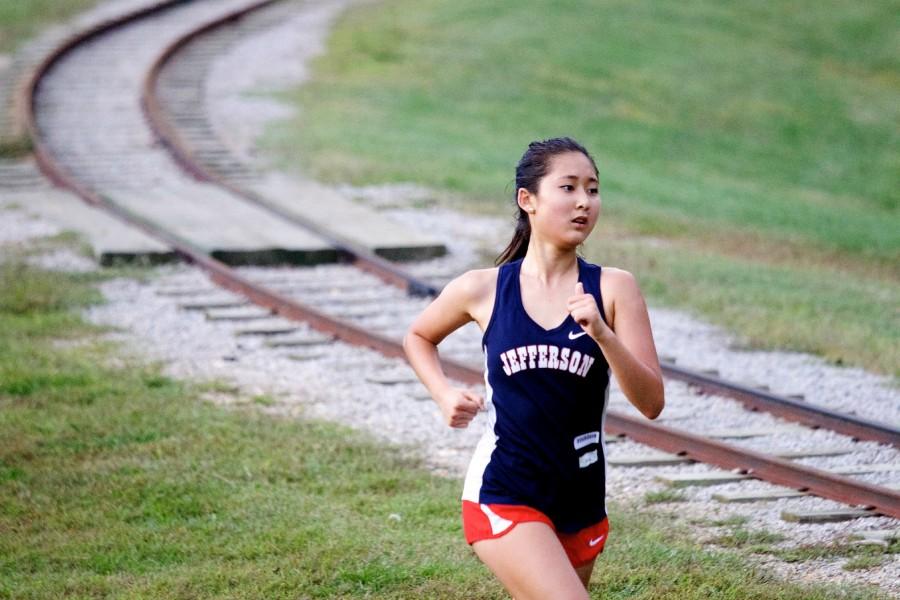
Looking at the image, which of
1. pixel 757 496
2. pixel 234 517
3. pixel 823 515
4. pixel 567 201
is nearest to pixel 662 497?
pixel 757 496

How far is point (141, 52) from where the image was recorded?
2905 cm

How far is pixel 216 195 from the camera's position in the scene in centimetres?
1844

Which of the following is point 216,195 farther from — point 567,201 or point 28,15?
point 28,15

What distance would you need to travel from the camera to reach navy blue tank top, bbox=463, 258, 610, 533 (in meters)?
4.45

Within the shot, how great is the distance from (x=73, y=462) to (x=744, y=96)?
2295 cm

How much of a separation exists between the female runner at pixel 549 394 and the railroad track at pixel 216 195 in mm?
3479

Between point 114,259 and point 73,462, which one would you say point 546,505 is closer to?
point 73,462

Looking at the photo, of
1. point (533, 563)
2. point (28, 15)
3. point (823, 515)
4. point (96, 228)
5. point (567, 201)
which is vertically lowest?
point (96, 228)

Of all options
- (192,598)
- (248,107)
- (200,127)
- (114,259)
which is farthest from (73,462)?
(248,107)

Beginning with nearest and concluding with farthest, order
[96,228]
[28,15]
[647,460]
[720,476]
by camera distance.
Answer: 1. [720,476]
2. [647,460]
3. [96,228]
4. [28,15]

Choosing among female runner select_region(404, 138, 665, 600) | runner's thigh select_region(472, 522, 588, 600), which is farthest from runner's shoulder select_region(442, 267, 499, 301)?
runner's thigh select_region(472, 522, 588, 600)

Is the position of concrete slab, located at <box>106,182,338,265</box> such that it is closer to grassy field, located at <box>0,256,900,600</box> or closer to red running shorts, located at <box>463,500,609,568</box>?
grassy field, located at <box>0,256,900,600</box>

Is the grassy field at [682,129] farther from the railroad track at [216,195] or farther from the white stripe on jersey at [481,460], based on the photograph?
the white stripe on jersey at [481,460]

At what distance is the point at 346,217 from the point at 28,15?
1834 cm
